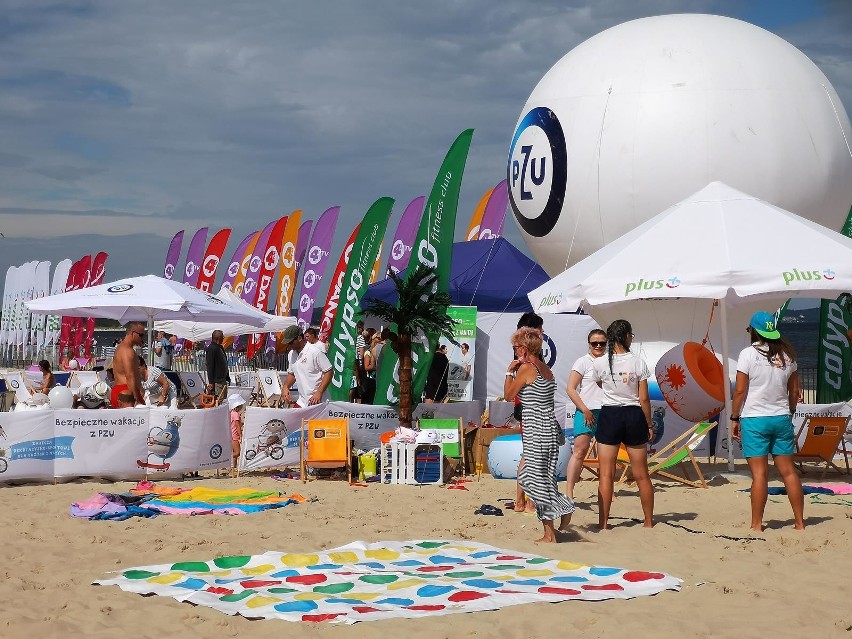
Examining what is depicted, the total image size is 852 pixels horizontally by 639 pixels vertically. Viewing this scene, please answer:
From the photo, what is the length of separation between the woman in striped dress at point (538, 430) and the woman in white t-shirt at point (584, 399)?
1.79 ft

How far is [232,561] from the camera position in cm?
664

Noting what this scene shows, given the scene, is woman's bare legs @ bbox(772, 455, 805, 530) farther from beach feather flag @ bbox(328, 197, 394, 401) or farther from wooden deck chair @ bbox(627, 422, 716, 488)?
beach feather flag @ bbox(328, 197, 394, 401)

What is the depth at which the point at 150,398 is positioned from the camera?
13805mm

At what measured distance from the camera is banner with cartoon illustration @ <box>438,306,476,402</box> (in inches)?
707

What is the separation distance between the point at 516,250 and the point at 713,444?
25.1ft

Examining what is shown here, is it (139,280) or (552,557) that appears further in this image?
(139,280)


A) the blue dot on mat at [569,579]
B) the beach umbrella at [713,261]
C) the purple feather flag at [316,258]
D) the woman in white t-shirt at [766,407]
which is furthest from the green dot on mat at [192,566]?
the purple feather flag at [316,258]

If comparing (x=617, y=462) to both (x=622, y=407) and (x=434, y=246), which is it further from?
(x=434, y=246)

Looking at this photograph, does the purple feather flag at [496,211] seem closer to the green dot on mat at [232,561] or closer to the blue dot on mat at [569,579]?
the green dot on mat at [232,561]

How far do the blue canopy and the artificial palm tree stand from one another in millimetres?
6289

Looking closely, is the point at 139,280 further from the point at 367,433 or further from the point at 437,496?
the point at 437,496

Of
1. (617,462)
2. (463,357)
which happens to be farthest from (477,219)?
(617,462)

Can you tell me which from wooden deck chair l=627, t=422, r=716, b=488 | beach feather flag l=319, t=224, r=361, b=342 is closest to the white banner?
wooden deck chair l=627, t=422, r=716, b=488

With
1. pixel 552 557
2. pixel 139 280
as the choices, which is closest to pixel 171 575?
pixel 552 557
